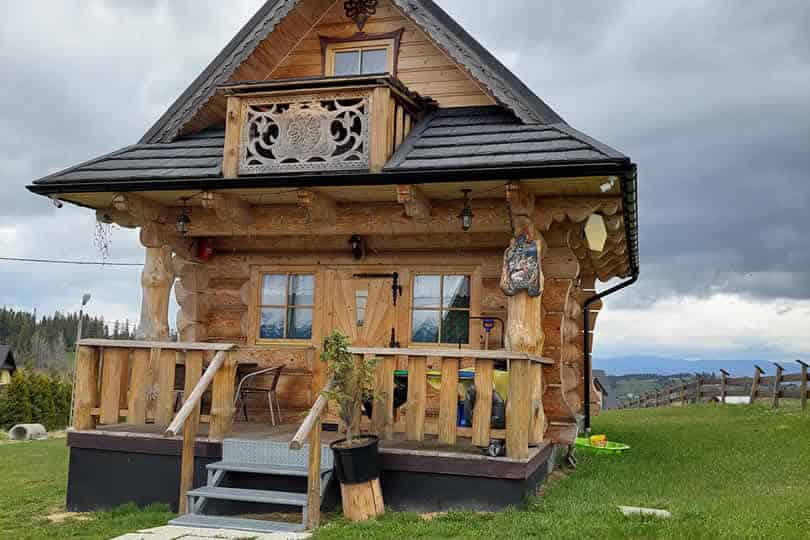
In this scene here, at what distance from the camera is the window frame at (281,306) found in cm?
1050

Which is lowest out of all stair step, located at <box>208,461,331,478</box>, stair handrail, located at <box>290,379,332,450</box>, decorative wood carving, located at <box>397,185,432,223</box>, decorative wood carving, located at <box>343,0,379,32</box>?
stair step, located at <box>208,461,331,478</box>

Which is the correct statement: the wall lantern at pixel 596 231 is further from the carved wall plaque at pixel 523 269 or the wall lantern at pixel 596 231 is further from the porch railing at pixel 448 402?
the porch railing at pixel 448 402

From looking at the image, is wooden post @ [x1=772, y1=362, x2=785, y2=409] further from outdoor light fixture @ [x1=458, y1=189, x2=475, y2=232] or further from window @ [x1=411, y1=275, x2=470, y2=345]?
outdoor light fixture @ [x1=458, y1=189, x2=475, y2=232]

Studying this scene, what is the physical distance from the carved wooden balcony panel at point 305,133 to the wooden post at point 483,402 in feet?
8.40

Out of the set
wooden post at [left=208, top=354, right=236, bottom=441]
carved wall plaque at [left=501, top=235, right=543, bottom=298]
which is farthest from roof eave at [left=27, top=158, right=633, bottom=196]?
wooden post at [left=208, top=354, right=236, bottom=441]

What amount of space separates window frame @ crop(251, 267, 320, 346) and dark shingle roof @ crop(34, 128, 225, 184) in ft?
6.25

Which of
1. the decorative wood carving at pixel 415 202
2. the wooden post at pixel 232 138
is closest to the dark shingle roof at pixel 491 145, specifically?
the decorative wood carving at pixel 415 202

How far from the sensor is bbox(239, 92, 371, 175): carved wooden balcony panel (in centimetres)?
860

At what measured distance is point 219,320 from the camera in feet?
35.7

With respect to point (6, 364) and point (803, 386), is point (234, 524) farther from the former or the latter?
point (6, 364)

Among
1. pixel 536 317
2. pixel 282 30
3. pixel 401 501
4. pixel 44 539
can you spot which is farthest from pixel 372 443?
pixel 282 30

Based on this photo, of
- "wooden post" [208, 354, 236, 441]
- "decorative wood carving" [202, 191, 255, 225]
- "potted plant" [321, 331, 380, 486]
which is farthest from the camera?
"decorative wood carving" [202, 191, 255, 225]

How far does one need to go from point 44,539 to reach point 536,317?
16.7 ft

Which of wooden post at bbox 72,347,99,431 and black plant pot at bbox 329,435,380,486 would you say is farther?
wooden post at bbox 72,347,99,431
